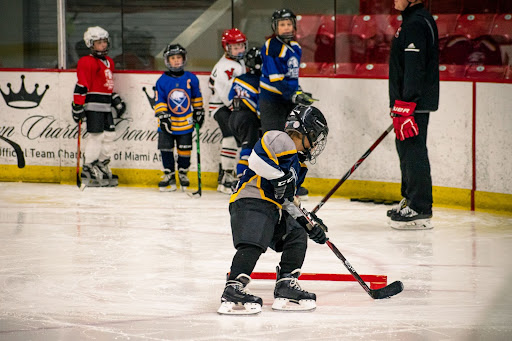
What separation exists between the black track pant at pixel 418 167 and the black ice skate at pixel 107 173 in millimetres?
2836

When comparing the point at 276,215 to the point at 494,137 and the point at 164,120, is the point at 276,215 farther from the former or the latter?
the point at 164,120

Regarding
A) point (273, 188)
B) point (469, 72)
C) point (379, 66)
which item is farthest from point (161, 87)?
point (273, 188)

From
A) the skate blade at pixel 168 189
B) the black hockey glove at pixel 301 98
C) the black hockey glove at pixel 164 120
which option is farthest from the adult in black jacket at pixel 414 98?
the skate blade at pixel 168 189

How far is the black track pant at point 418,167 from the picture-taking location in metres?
5.43

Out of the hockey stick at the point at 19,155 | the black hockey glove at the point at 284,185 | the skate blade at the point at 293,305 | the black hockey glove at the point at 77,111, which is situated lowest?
the skate blade at the point at 293,305

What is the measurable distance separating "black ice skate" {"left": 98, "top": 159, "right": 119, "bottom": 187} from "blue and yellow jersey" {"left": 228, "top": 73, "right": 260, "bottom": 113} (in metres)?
1.44

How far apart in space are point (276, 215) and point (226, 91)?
348 centimetres

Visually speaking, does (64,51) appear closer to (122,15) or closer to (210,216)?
(122,15)

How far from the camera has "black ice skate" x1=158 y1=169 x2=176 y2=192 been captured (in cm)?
720

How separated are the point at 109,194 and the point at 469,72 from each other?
2957mm

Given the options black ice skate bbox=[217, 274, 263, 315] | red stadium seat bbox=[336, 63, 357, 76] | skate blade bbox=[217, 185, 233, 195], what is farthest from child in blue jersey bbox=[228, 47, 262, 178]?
black ice skate bbox=[217, 274, 263, 315]

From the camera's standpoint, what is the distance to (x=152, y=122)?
7.49m

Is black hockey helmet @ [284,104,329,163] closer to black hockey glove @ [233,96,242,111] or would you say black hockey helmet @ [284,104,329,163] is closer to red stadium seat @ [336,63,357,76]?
black hockey glove @ [233,96,242,111]

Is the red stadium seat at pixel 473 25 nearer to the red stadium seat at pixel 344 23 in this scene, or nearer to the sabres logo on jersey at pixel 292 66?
the red stadium seat at pixel 344 23
